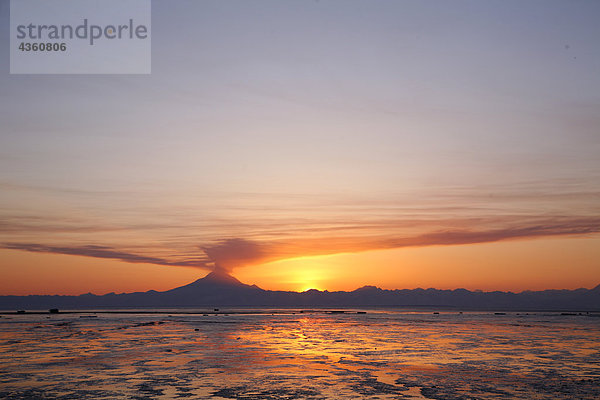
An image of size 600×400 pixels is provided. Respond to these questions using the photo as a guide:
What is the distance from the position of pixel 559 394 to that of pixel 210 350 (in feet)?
74.6

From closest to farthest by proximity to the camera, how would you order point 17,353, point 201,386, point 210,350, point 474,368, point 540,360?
point 201,386
point 474,368
point 540,360
point 17,353
point 210,350

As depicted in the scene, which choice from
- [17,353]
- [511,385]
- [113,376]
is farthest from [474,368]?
[17,353]

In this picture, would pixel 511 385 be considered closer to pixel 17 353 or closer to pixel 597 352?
pixel 597 352

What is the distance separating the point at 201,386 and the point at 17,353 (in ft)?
60.1

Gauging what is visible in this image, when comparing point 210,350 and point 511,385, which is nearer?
point 511,385

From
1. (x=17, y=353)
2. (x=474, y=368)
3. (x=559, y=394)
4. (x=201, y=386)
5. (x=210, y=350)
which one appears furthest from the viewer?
(x=210, y=350)

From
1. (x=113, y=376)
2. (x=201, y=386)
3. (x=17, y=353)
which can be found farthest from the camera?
(x=17, y=353)

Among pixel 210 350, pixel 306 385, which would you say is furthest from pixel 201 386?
pixel 210 350

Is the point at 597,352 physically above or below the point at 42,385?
below

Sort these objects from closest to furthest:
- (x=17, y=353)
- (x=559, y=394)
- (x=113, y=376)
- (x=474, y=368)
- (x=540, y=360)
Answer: (x=559, y=394), (x=113, y=376), (x=474, y=368), (x=540, y=360), (x=17, y=353)

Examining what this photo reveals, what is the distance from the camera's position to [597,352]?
34094mm

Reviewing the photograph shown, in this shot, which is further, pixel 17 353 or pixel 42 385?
pixel 17 353

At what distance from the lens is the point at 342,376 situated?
23.2 meters

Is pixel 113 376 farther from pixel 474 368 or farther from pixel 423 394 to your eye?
pixel 474 368
